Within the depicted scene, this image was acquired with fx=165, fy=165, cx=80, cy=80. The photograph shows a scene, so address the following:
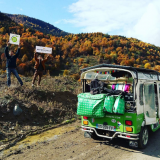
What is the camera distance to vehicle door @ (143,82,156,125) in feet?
17.5

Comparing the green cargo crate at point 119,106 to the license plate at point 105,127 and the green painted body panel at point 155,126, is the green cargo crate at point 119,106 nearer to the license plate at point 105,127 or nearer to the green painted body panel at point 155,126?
the license plate at point 105,127

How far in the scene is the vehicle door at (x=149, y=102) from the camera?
533cm

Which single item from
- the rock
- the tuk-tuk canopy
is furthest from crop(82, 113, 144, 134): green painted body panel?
the rock

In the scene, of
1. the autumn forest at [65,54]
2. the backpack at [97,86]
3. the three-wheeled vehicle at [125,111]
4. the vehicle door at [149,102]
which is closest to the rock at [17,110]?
the three-wheeled vehicle at [125,111]

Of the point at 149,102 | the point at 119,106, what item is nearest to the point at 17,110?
the point at 119,106

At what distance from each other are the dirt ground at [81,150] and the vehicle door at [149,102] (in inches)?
35.2

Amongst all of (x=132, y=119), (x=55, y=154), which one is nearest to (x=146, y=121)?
(x=132, y=119)

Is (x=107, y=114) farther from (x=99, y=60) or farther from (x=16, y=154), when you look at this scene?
(x=99, y=60)

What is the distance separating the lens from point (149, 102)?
555 cm

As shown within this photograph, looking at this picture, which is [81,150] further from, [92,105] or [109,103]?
[109,103]

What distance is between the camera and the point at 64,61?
5725 centimetres

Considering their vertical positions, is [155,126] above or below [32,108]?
below

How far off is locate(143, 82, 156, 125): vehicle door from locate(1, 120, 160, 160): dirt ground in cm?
89

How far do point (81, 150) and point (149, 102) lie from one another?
2.73m
